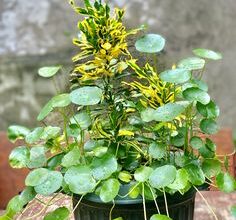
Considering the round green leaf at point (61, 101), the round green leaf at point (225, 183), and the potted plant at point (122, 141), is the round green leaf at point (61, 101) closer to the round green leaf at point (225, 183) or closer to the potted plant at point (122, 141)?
the potted plant at point (122, 141)

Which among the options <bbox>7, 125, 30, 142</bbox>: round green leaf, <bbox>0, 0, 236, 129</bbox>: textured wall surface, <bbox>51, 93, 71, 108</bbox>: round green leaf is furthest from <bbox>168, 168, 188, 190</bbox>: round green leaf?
<bbox>0, 0, 236, 129</bbox>: textured wall surface

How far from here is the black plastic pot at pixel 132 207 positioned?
2.72 feet

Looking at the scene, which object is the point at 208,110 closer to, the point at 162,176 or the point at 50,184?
the point at 162,176

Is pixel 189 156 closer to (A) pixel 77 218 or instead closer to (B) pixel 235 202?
(A) pixel 77 218

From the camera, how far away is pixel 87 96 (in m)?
0.82

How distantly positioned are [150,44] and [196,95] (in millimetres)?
119

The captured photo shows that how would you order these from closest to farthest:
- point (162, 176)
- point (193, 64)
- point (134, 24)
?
1. point (162, 176)
2. point (193, 64)
3. point (134, 24)

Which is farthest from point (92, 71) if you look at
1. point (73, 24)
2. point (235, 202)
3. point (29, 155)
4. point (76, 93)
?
point (73, 24)

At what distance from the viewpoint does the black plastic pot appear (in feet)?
2.72

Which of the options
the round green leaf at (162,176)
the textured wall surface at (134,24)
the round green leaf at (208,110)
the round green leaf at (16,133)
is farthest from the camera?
the textured wall surface at (134,24)

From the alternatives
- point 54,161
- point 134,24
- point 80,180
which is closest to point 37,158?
point 54,161

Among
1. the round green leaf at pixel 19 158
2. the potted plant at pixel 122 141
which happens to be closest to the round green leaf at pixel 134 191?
the potted plant at pixel 122 141

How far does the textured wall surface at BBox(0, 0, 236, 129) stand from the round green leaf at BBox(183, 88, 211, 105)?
1.77 metres

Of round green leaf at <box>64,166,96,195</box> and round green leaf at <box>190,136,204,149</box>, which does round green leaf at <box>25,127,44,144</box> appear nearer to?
round green leaf at <box>64,166,96,195</box>
